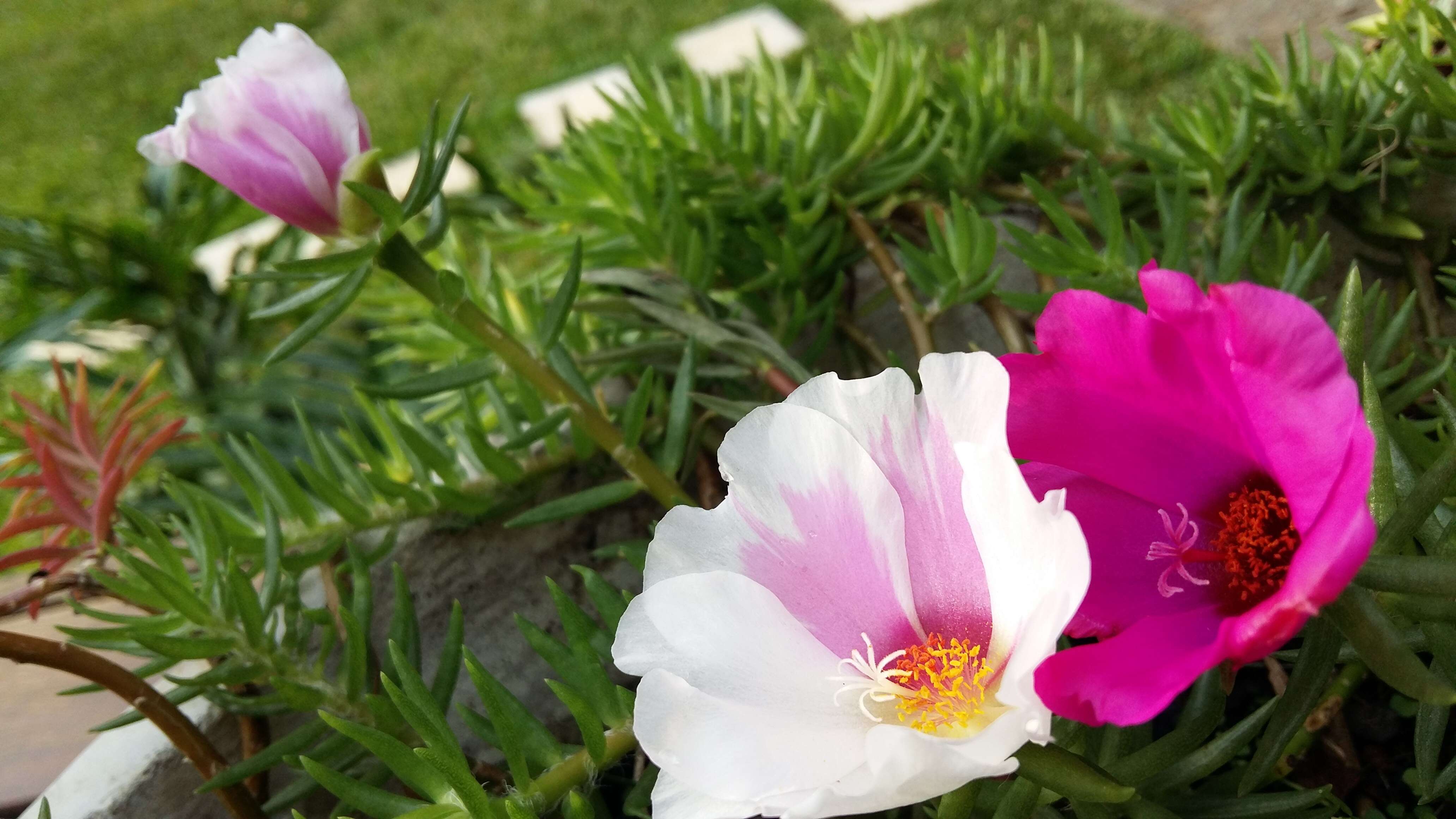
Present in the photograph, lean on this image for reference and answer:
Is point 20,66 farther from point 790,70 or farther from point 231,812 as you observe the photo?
point 231,812

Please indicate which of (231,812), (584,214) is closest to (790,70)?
(584,214)

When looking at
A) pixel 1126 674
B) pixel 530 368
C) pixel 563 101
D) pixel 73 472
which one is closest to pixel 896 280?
pixel 530 368

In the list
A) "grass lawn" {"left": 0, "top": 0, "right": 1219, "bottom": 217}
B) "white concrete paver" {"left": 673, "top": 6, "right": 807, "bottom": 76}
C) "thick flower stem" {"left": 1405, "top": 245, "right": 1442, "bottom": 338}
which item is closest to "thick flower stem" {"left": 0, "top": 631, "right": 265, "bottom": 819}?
"thick flower stem" {"left": 1405, "top": 245, "right": 1442, "bottom": 338}

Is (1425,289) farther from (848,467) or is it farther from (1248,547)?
(848,467)

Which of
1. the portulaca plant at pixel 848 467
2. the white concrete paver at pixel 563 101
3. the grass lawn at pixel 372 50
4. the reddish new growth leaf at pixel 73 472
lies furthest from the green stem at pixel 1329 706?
the white concrete paver at pixel 563 101

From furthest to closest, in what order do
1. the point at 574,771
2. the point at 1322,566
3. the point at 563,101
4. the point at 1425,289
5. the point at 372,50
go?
the point at 372,50 < the point at 563,101 < the point at 1425,289 < the point at 574,771 < the point at 1322,566

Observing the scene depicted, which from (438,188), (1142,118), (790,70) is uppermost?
(438,188)

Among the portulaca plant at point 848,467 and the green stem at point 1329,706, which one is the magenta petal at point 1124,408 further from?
the green stem at point 1329,706
